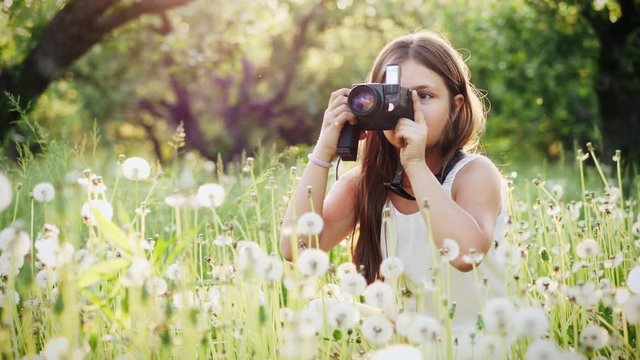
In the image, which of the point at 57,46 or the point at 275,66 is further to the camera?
the point at 275,66

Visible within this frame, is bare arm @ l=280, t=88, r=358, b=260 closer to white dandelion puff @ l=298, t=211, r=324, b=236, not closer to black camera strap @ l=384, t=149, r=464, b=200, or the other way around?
black camera strap @ l=384, t=149, r=464, b=200

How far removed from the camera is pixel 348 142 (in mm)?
2391

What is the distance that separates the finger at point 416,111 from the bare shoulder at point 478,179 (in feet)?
0.80

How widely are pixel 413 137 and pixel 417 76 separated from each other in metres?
0.34

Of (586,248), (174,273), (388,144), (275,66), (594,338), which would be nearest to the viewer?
(594,338)

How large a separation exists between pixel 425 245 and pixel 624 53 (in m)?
5.30

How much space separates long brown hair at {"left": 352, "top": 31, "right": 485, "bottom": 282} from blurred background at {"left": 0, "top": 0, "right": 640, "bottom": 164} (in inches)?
38.1

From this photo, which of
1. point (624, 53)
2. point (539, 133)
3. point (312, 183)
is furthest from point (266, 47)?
point (312, 183)

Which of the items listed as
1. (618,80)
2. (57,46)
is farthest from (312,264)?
(618,80)

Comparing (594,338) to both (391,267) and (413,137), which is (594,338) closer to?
(391,267)

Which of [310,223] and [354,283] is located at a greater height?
[310,223]

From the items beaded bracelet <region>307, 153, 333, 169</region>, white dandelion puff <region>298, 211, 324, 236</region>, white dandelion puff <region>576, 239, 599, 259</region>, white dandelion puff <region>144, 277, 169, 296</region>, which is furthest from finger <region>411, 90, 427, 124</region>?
white dandelion puff <region>144, 277, 169, 296</region>

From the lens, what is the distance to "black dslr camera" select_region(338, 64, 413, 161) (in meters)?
2.23

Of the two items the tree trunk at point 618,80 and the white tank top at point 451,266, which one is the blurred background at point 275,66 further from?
the white tank top at point 451,266
